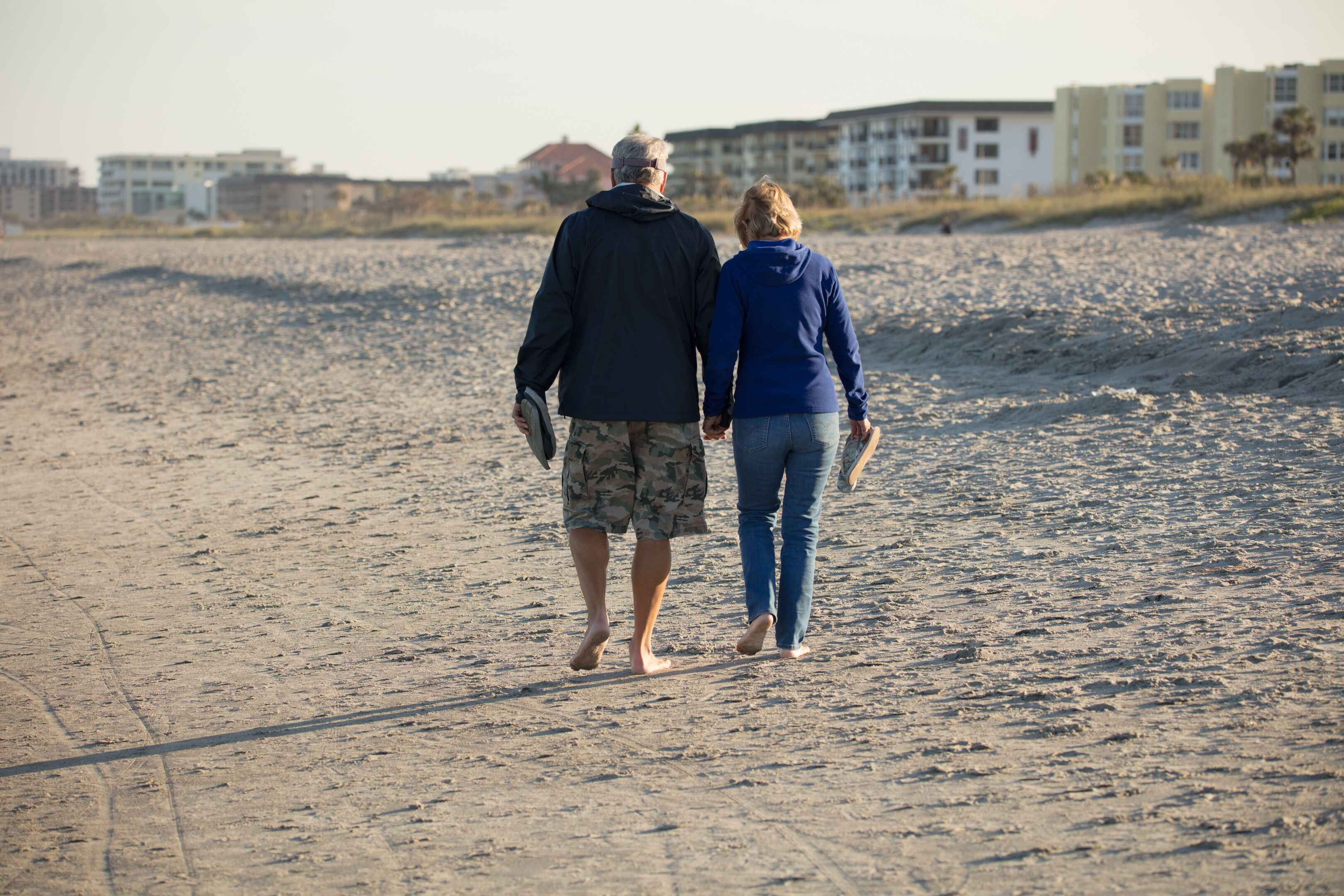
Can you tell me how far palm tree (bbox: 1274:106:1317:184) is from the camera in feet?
205

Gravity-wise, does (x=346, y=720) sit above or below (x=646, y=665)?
below

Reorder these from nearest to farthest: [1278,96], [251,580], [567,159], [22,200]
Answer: [251,580] < [1278,96] < [567,159] < [22,200]

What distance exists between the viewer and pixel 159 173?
17925cm

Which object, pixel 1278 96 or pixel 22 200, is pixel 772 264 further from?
pixel 22 200

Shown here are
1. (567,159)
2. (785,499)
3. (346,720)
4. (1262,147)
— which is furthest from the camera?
(567,159)

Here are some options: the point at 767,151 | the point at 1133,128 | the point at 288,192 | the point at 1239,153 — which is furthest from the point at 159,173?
the point at 1239,153

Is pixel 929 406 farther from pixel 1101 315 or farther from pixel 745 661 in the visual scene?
pixel 745 661

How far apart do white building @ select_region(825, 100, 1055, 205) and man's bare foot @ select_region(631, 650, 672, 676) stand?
88193mm

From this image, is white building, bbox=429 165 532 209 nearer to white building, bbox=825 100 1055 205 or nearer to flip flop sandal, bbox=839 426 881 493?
white building, bbox=825 100 1055 205

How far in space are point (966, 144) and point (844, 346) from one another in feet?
304

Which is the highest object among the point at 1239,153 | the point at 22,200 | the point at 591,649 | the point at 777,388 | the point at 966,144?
the point at 22,200

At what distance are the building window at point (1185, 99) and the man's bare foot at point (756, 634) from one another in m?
95.7

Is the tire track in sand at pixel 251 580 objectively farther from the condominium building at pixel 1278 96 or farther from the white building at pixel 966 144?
the condominium building at pixel 1278 96

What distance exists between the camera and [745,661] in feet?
16.1
